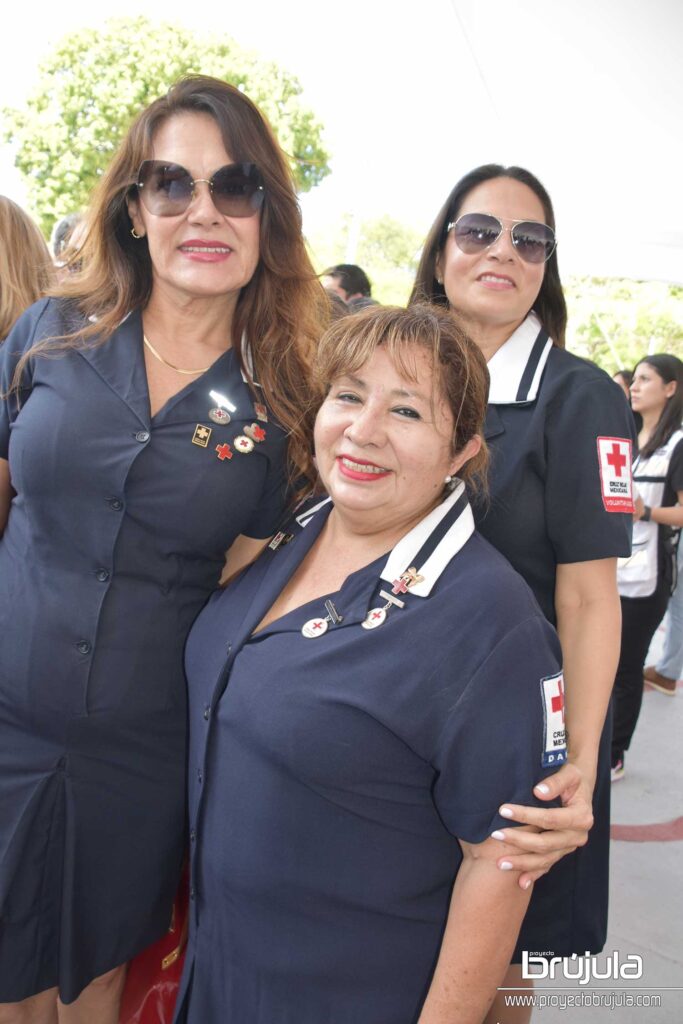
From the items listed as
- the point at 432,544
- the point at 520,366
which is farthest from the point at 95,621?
the point at 520,366

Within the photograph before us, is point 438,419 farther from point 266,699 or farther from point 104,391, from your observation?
point 104,391

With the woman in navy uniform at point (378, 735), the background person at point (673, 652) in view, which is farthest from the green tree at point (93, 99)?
the woman in navy uniform at point (378, 735)

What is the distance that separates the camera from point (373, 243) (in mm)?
50844

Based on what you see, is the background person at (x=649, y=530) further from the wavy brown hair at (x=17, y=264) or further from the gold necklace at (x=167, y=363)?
the wavy brown hair at (x=17, y=264)

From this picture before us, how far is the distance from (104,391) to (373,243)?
52.0 m

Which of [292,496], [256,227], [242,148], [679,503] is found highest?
[242,148]

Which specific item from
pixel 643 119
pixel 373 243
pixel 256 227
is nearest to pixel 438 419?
pixel 256 227

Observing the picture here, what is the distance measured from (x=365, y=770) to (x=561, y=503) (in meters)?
0.79

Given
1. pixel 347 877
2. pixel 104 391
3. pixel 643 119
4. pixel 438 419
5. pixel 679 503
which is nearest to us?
pixel 347 877

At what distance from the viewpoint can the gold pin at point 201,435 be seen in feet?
5.86

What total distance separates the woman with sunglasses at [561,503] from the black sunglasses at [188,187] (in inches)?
23.2

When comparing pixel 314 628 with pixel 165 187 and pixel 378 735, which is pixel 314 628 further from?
pixel 165 187

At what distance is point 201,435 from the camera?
A: 179 cm

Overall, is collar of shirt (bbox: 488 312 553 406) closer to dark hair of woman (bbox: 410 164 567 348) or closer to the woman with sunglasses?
the woman with sunglasses
